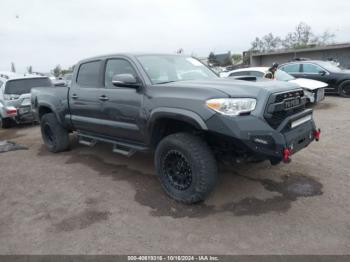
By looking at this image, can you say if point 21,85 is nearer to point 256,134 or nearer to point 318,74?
point 256,134

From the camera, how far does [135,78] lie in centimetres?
424

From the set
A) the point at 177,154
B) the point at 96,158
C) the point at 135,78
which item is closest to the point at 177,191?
the point at 177,154

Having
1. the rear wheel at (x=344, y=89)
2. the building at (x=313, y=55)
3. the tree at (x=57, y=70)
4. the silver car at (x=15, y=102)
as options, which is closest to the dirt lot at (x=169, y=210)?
the silver car at (x=15, y=102)

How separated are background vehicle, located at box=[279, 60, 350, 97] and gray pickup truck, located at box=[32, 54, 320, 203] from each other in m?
8.64

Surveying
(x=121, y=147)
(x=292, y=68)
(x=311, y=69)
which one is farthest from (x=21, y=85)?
(x=311, y=69)

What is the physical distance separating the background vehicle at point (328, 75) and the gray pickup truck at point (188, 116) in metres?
8.64

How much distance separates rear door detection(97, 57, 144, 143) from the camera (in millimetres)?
A: 4297

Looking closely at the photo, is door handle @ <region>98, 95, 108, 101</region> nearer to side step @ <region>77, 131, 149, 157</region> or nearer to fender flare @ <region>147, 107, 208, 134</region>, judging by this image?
side step @ <region>77, 131, 149, 157</region>

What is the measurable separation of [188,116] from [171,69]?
1275mm

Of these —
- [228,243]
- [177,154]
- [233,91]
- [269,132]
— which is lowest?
[228,243]

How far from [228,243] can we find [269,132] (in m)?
1.21

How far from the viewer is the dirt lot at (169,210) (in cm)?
309

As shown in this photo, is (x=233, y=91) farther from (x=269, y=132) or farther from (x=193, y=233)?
(x=193, y=233)

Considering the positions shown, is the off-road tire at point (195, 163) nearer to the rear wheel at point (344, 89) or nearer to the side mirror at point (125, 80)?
the side mirror at point (125, 80)
